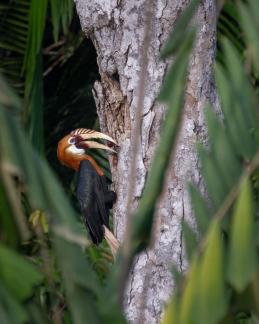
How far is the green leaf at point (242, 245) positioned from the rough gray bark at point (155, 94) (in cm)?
253

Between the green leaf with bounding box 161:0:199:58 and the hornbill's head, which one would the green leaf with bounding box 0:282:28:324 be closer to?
the green leaf with bounding box 161:0:199:58

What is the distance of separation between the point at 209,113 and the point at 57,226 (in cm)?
29

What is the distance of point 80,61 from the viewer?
703 cm

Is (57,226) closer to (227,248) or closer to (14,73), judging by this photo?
(227,248)

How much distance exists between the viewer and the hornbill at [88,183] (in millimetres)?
4922

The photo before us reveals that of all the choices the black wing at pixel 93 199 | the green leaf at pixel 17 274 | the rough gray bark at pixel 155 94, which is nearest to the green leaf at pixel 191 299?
the green leaf at pixel 17 274

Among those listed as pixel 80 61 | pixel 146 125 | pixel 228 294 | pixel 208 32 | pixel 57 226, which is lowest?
pixel 80 61

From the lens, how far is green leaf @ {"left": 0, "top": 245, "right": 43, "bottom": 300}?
3.85ft

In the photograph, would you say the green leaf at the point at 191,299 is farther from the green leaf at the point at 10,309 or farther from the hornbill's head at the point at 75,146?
the hornbill's head at the point at 75,146

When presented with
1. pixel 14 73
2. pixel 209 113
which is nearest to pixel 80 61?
pixel 14 73

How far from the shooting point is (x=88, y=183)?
17.2 ft

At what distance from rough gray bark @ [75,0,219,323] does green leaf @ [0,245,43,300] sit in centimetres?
257

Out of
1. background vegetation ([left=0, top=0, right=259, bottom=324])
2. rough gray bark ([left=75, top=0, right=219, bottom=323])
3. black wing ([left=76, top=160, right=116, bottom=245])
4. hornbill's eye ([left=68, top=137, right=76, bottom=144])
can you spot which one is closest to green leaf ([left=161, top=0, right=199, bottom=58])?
background vegetation ([left=0, top=0, right=259, bottom=324])

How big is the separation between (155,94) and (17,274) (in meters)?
2.68
